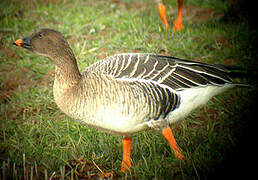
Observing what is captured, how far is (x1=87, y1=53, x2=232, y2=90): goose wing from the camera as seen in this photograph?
2.93m

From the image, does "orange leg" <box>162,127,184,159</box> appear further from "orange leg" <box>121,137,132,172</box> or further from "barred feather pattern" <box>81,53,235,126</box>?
"orange leg" <box>121,137,132,172</box>

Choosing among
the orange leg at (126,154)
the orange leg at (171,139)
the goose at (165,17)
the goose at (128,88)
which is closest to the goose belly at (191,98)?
the goose at (128,88)

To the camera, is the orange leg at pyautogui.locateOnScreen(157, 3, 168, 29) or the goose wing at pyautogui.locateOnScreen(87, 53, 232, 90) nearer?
the goose wing at pyautogui.locateOnScreen(87, 53, 232, 90)

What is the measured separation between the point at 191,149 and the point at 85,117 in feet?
4.19

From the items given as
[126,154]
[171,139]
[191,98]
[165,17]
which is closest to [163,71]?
[191,98]

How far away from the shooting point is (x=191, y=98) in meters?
3.04

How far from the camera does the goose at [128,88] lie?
2764 millimetres

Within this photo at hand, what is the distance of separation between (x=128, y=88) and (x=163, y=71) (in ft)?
1.54

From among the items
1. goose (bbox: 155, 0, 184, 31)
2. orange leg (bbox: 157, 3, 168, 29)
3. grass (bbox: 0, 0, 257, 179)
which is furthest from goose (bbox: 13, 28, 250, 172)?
orange leg (bbox: 157, 3, 168, 29)

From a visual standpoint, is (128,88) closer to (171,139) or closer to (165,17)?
(171,139)

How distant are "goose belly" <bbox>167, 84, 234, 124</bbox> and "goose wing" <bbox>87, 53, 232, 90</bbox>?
52 mm

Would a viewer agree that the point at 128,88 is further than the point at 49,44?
No

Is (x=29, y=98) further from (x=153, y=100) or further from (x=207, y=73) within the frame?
(x=207, y=73)

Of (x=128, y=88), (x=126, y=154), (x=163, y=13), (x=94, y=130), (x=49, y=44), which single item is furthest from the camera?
(x=163, y=13)
